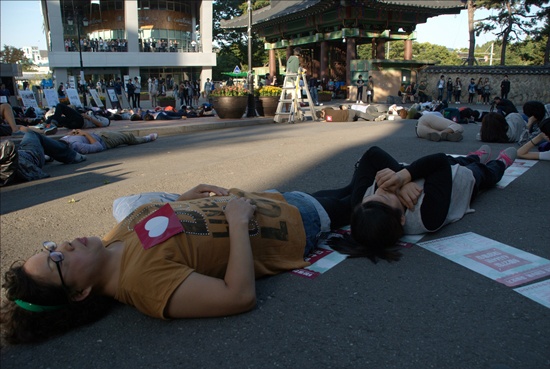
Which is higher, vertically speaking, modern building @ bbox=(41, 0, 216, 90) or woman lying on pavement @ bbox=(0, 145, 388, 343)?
modern building @ bbox=(41, 0, 216, 90)

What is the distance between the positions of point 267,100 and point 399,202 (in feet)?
43.1

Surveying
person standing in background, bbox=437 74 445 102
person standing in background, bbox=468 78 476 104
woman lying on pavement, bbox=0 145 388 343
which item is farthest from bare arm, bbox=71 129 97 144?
person standing in background, bbox=468 78 476 104

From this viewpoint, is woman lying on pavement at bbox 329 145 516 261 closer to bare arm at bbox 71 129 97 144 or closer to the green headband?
the green headband

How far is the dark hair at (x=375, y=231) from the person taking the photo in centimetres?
279

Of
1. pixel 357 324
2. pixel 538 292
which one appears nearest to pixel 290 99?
pixel 538 292

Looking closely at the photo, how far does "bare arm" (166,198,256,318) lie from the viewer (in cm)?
203

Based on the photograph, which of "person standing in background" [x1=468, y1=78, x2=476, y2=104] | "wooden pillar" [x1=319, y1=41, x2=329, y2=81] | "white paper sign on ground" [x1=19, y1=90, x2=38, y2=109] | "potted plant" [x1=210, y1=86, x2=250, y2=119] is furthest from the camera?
"wooden pillar" [x1=319, y1=41, x2=329, y2=81]

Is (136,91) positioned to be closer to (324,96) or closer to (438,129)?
(324,96)

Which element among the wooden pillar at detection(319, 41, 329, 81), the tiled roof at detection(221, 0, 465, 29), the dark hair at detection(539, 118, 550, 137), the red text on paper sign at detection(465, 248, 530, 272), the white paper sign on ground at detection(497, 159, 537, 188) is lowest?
the red text on paper sign at detection(465, 248, 530, 272)

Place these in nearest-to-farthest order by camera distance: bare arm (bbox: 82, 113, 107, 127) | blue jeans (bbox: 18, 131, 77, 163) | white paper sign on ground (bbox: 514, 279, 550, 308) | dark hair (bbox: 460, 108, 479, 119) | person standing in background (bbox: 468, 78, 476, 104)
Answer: white paper sign on ground (bbox: 514, 279, 550, 308), blue jeans (bbox: 18, 131, 77, 163), dark hair (bbox: 460, 108, 479, 119), bare arm (bbox: 82, 113, 107, 127), person standing in background (bbox: 468, 78, 476, 104)

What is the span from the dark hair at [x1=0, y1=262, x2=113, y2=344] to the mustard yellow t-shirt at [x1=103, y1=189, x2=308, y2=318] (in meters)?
0.20

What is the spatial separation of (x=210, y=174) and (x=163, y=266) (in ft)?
13.9

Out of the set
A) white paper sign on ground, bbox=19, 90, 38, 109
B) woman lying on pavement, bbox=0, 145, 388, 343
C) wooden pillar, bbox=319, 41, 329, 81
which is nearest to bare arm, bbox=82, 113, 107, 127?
white paper sign on ground, bbox=19, 90, 38, 109

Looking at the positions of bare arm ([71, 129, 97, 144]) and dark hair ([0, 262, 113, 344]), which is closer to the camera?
dark hair ([0, 262, 113, 344])
